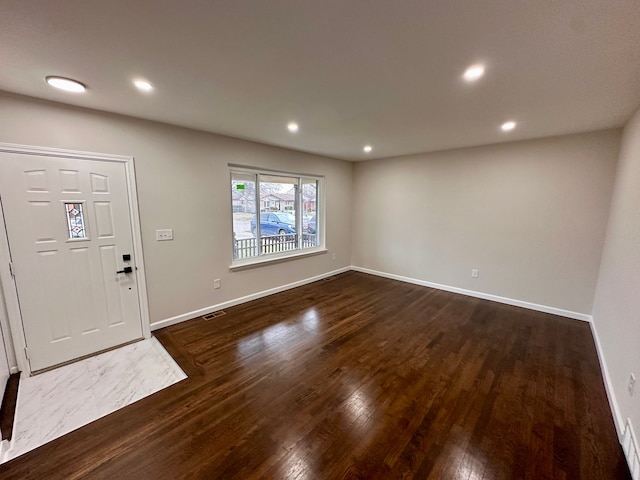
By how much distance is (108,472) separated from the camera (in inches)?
58.4

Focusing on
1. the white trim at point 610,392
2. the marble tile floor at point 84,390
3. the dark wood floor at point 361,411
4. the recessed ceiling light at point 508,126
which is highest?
the recessed ceiling light at point 508,126

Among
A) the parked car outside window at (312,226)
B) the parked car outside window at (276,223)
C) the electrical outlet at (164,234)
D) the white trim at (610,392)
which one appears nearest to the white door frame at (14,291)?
the electrical outlet at (164,234)

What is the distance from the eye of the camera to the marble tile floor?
1775 millimetres

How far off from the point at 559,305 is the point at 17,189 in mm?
6239

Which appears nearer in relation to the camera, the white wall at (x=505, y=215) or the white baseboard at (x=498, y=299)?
the white wall at (x=505, y=215)

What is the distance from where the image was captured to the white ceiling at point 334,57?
48.8 inches

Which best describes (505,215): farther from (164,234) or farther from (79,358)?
(79,358)

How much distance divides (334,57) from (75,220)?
276cm

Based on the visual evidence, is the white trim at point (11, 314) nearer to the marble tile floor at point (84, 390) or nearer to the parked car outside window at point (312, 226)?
the marble tile floor at point (84, 390)

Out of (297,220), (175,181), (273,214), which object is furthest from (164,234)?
(297,220)

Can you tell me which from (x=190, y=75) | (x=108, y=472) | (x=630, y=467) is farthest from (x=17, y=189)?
(x=630, y=467)

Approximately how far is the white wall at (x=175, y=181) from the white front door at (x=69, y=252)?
20cm

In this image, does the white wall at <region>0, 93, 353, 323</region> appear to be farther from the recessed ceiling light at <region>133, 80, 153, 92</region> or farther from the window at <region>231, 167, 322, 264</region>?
the recessed ceiling light at <region>133, 80, 153, 92</region>

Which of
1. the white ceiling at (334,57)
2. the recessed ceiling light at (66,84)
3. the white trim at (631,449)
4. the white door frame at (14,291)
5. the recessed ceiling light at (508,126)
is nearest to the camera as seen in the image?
the white ceiling at (334,57)
